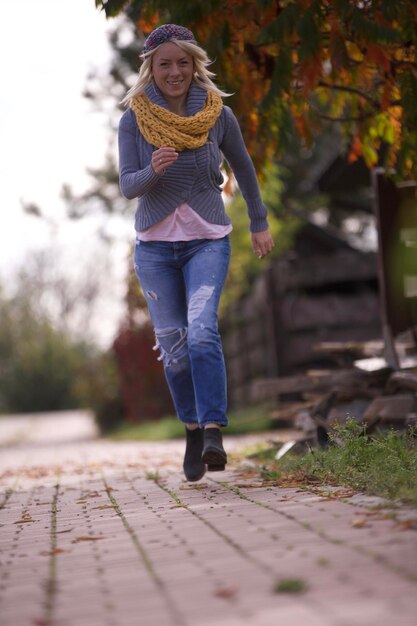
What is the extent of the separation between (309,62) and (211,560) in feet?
11.1

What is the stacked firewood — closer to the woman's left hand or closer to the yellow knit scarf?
the woman's left hand

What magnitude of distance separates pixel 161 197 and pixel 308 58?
1.12 m

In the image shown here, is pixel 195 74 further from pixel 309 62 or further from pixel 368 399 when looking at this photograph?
pixel 368 399

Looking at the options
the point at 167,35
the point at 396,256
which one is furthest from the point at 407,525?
the point at 396,256

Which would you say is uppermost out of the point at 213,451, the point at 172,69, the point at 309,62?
the point at 309,62

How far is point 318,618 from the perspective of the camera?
2.63 meters

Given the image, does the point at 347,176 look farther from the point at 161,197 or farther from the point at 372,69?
the point at 161,197

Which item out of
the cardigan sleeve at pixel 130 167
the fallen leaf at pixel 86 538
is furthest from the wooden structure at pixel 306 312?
the fallen leaf at pixel 86 538

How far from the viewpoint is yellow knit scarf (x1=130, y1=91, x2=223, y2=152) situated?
560cm

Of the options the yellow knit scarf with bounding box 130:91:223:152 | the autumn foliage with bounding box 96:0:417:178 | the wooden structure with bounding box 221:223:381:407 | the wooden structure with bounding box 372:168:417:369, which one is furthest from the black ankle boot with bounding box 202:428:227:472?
the wooden structure with bounding box 221:223:381:407

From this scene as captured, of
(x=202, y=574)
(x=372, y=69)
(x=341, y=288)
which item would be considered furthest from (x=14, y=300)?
(x=202, y=574)

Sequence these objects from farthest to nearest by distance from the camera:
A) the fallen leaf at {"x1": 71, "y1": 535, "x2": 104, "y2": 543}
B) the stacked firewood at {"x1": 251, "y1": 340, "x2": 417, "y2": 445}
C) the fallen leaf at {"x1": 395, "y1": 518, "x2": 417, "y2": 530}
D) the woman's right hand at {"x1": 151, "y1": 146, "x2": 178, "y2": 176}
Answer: the stacked firewood at {"x1": 251, "y1": 340, "x2": 417, "y2": 445}, the woman's right hand at {"x1": 151, "y1": 146, "x2": 178, "y2": 176}, the fallen leaf at {"x1": 71, "y1": 535, "x2": 104, "y2": 543}, the fallen leaf at {"x1": 395, "y1": 518, "x2": 417, "y2": 530}

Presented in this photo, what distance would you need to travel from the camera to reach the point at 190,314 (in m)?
5.63

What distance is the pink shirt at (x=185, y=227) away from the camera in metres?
5.73
